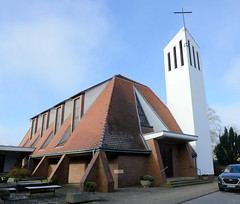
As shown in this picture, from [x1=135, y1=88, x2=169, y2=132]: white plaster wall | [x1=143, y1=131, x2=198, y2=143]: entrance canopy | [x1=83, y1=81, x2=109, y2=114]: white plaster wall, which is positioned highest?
[x1=83, y1=81, x2=109, y2=114]: white plaster wall

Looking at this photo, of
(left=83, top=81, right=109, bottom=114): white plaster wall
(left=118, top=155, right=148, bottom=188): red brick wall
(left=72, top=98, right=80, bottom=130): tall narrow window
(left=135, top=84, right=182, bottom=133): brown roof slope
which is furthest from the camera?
(left=83, top=81, right=109, bottom=114): white plaster wall

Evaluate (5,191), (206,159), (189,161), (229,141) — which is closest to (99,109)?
(189,161)

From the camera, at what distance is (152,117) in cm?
1830

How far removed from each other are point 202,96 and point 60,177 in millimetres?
17106

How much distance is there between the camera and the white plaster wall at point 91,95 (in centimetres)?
1958

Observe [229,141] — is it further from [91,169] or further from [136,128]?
[91,169]

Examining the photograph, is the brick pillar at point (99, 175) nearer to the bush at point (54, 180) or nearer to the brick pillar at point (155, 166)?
the bush at point (54, 180)

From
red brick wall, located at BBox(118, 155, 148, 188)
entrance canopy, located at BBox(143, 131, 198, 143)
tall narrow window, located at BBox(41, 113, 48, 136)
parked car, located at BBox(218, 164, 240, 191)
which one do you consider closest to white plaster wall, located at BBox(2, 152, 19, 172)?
tall narrow window, located at BBox(41, 113, 48, 136)

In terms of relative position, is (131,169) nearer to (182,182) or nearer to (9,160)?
(182,182)

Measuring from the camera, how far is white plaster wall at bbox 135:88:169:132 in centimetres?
1754

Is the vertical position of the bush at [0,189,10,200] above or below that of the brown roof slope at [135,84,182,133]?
below

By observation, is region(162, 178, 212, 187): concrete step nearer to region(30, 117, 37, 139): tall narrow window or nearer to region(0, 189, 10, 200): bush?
region(0, 189, 10, 200): bush

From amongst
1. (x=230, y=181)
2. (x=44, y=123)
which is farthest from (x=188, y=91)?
(x=44, y=123)

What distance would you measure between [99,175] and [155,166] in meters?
4.38
